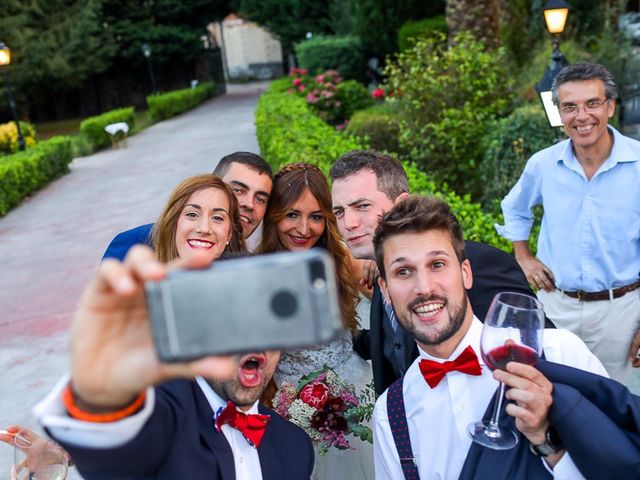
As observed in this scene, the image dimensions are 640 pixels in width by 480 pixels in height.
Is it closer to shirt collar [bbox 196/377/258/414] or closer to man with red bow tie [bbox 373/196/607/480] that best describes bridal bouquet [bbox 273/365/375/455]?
man with red bow tie [bbox 373/196/607/480]

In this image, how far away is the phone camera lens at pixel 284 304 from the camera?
1.04 meters

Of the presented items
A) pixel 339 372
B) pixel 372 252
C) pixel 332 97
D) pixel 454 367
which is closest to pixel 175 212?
pixel 372 252

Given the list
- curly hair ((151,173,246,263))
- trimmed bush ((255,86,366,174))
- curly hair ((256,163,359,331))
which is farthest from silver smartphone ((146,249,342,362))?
trimmed bush ((255,86,366,174))

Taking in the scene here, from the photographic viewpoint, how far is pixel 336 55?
2533cm

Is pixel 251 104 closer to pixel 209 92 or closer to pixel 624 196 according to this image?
pixel 209 92

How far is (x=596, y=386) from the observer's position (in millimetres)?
1746

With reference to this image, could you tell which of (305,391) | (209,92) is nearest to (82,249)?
(305,391)

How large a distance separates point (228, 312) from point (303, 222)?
2.76 m

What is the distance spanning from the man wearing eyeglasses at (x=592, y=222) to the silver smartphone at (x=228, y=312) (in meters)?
2.96

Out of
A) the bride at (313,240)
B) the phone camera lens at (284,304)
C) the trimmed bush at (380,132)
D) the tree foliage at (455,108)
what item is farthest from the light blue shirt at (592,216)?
the trimmed bush at (380,132)

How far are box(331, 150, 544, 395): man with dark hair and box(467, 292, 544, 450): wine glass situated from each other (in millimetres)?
665

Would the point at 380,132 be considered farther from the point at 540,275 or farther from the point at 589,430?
the point at 589,430

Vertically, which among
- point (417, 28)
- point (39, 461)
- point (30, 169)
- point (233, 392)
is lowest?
point (30, 169)

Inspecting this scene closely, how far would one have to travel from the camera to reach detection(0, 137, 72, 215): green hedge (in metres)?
14.7
